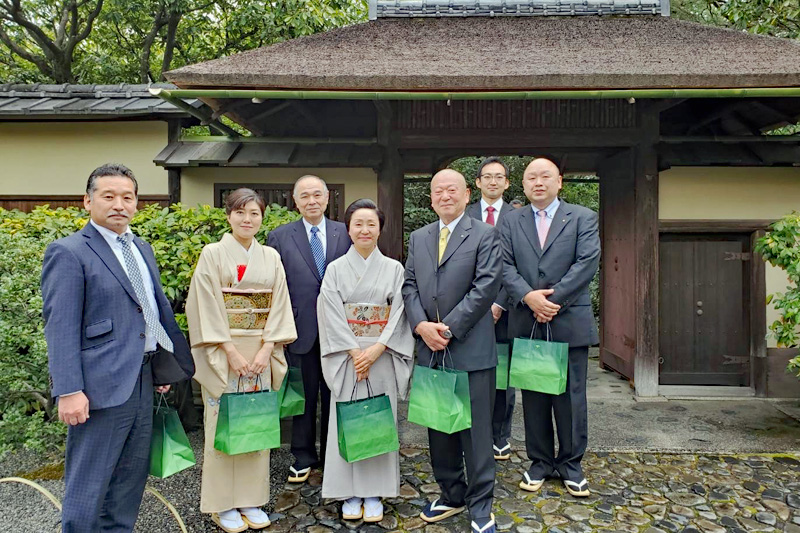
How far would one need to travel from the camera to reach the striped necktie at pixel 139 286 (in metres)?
2.82

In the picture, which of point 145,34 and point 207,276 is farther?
point 145,34

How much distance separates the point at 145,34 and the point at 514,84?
13.4 metres

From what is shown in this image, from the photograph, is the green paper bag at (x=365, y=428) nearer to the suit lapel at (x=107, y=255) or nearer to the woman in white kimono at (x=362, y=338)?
the woman in white kimono at (x=362, y=338)

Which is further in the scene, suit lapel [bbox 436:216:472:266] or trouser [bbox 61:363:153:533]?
suit lapel [bbox 436:216:472:266]

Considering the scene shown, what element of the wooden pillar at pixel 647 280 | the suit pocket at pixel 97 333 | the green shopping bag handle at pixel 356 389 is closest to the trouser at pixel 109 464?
the suit pocket at pixel 97 333

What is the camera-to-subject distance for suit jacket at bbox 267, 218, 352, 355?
13.3 ft

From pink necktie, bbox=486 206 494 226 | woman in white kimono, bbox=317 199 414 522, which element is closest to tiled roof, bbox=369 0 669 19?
pink necktie, bbox=486 206 494 226

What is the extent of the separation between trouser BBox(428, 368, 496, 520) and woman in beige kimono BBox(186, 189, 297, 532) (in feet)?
3.98

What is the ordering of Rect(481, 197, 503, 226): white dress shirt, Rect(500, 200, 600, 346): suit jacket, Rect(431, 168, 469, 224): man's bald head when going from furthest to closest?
Rect(481, 197, 503, 226): white dress shirt < Rect(500, 200, 600, 346): suit jacket < Rect(431, 168, 469, 224): man's bald head

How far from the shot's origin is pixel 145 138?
6.96m

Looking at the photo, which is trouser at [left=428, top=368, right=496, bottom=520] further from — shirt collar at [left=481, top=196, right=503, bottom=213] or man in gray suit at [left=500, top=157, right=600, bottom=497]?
shirt collar at [left=481, top=196, right=503, bottom=213]

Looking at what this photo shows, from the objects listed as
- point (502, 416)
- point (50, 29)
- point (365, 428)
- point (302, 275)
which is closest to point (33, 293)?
point (302, 275)

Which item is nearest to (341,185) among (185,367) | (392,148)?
(392,148)

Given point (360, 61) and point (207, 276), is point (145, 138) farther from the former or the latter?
point (207, 276)
